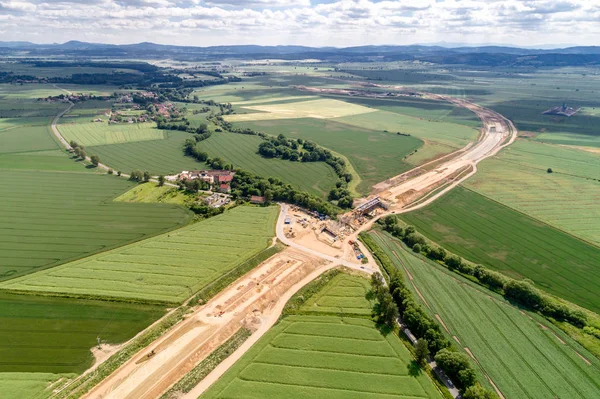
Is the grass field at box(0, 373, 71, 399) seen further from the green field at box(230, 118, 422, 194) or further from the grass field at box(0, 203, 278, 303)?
the green field at box(230, 118, 422, 194)

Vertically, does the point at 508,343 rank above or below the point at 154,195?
below

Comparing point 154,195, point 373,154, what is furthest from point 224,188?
point 373,154

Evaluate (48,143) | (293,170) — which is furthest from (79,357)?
(48,143)

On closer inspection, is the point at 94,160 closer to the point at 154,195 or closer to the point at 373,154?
the point at 154,195

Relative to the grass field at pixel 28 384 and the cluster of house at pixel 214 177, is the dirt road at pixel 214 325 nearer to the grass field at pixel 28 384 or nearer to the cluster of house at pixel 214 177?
the grass field at pixel 28 384

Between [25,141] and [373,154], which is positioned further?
[25,141]

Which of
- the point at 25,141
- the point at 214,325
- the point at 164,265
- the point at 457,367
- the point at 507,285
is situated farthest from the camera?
the point at 25,141

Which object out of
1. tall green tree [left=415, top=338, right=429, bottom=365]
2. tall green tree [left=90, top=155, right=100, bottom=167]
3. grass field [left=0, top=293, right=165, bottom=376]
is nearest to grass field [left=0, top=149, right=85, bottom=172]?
tall green tree [left=90, top=155, right=100, bottom=167]

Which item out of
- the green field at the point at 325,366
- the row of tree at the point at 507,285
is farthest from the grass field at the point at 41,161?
the row of tree at the point at 507,285
